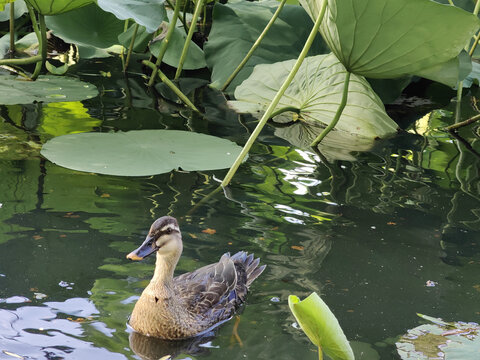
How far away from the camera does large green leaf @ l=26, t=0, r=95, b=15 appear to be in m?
5.61

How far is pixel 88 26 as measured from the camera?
7352 mm

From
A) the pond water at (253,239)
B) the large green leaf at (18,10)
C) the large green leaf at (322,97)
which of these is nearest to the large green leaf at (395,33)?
the pond water at (253,239)

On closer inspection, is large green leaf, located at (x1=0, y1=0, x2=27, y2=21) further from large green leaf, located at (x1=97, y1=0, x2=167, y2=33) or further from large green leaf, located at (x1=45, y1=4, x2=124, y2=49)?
large green leaf, located at (x1=97, y1=0, x2=167, y2=33)

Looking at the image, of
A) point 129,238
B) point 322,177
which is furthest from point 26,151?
point 322,177

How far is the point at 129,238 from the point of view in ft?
13.5

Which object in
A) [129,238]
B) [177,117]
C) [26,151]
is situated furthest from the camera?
[177,117]

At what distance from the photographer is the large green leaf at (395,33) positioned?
4719 mm

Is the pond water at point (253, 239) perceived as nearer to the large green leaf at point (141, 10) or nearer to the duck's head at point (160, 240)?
the duck's head at point (160, 240)

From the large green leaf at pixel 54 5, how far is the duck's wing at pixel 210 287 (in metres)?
2.78

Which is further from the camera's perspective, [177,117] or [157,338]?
[177,117]

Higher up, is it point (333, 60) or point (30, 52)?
point (333, 60)

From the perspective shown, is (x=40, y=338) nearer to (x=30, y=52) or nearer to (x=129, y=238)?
(x=129, y=238)

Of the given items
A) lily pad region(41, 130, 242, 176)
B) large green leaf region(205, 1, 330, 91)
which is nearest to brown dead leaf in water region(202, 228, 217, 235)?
lily pad region(41, 130, 242, 176)

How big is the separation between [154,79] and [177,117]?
4.16 feet
